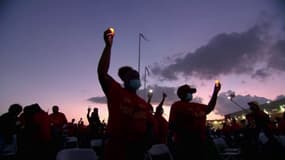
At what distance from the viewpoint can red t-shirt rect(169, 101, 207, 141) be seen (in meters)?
4.47

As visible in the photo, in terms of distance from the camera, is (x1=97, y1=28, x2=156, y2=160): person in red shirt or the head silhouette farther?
the head silhouette

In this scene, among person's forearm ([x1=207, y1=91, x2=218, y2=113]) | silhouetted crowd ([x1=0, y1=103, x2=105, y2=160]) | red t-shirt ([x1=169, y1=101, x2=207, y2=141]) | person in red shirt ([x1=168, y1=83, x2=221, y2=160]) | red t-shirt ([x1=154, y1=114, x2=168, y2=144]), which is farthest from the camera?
red t-shirt ([x1=154, y1=114, x2=168, y2=144])

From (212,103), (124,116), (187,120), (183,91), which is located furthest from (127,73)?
(212,103)

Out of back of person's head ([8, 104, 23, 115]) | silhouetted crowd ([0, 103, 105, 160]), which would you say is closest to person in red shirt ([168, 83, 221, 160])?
silhouetted crowd ([0, 103, 105, 160])

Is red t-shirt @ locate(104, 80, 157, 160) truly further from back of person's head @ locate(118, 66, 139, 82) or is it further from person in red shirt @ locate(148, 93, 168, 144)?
person in red shirt @ locate(148, 93, 168, 144)

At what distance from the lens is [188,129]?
Answer: 14.7ft

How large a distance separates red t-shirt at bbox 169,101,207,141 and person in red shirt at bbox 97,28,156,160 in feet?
5.22

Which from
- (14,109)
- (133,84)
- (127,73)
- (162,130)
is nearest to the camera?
(133,84)

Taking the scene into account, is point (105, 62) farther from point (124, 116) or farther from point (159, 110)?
point (159, 110)

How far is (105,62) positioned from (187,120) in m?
2.21

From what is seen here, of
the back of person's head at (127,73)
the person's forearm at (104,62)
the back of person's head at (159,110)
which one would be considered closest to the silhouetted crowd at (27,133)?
the back of person's head at (159,110)

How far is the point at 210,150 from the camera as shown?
4504mm

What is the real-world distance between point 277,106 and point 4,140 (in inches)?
1181

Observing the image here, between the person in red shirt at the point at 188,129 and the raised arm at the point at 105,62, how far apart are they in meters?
2.03
